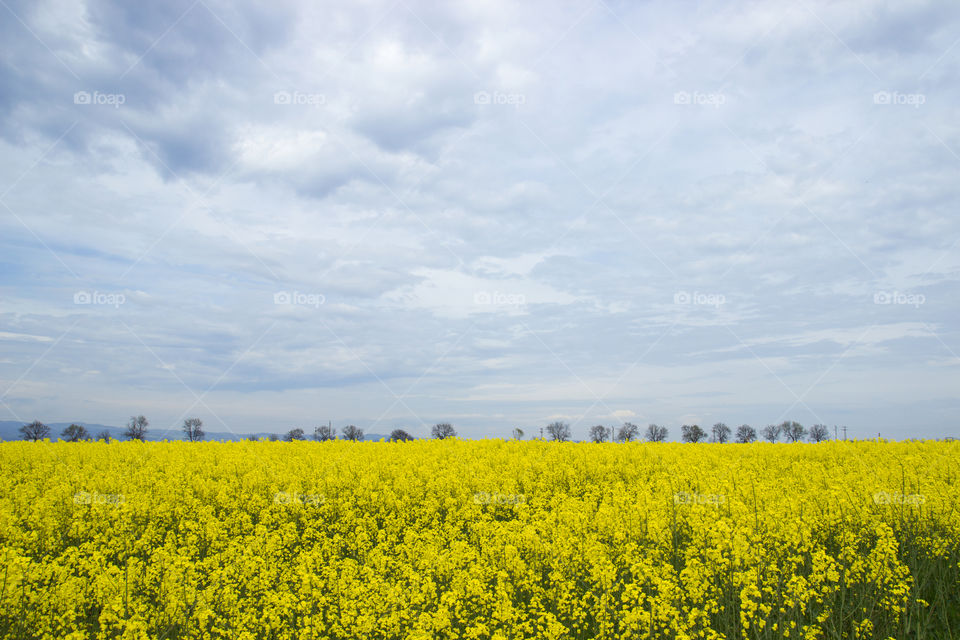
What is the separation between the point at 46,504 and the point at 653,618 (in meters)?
14.4

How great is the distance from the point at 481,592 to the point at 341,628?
6.17ft

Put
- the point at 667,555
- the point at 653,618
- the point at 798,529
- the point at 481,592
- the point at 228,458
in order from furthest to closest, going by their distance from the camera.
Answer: the point at 228,458, the point at 667,555, the point at 798,529, the point at 481,592, the point at 653,618

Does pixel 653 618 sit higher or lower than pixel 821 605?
higher

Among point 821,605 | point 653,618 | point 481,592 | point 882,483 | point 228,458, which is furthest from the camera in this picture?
point 228,458

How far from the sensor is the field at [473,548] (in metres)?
7.14

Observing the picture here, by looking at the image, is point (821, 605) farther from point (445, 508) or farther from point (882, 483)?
point (445, 508)

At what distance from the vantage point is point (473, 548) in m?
9.26

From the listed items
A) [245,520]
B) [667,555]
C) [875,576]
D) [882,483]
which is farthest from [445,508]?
[882,483]

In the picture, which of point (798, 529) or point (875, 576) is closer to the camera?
point (875, 576)

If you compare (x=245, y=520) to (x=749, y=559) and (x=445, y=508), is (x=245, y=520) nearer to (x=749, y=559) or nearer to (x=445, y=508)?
(x=445, y=508)

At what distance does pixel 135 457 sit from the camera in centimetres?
2011

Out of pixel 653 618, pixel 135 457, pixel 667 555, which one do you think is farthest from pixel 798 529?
pixel 135 457

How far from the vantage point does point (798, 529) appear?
361 inches

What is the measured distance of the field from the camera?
714 cm
